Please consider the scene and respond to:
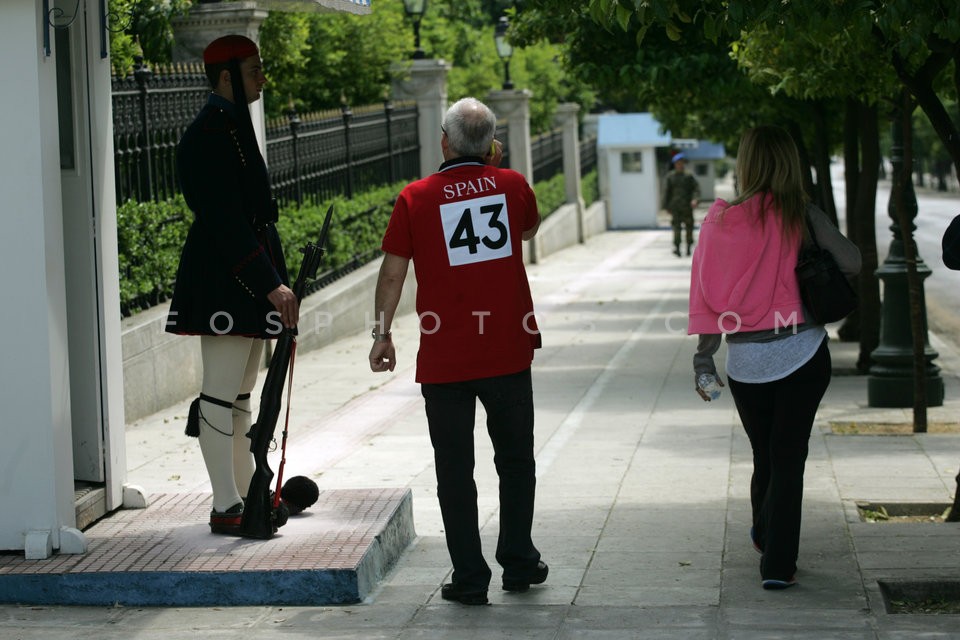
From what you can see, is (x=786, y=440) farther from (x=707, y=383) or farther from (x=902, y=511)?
(x=902, y=511)

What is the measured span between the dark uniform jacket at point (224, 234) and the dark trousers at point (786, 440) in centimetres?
190

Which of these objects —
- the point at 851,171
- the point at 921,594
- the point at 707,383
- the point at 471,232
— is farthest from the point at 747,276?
the point at 851,171

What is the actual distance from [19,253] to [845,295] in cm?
311

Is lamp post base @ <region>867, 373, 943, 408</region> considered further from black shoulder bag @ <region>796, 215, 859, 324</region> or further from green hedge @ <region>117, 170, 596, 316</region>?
black shoulder bag @ <region>796, 215, 859, 324</region>

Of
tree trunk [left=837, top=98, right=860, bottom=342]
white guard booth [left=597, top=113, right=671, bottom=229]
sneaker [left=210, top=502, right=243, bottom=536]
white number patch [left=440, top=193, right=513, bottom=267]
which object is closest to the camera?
white number patch [left=440, top=193, right=513, bottom=267]

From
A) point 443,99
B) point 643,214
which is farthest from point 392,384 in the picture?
point 643,214

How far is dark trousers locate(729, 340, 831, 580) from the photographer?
5.64 metres

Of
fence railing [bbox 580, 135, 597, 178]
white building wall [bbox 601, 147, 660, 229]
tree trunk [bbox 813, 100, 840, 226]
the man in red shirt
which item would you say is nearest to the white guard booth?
white building wall [bbox 601, 147, 660, 229]

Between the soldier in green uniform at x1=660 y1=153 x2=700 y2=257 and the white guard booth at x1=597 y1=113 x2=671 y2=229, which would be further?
the white guard booth at x1=597 y1=113 x2=671 y2=229

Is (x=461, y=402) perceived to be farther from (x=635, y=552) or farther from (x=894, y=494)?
(x=894, y=494)

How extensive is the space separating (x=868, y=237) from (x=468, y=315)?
8.34 m

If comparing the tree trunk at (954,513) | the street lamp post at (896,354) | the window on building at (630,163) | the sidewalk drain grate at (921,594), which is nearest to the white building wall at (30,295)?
the sidewalk drain grate at (921,594)

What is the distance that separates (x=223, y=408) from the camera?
5.96m

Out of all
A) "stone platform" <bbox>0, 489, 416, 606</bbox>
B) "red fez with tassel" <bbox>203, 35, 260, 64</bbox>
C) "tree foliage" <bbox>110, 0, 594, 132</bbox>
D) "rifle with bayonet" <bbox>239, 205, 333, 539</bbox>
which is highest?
"tree foliage" <bbox>110, 0, 594, 132</bbox>
